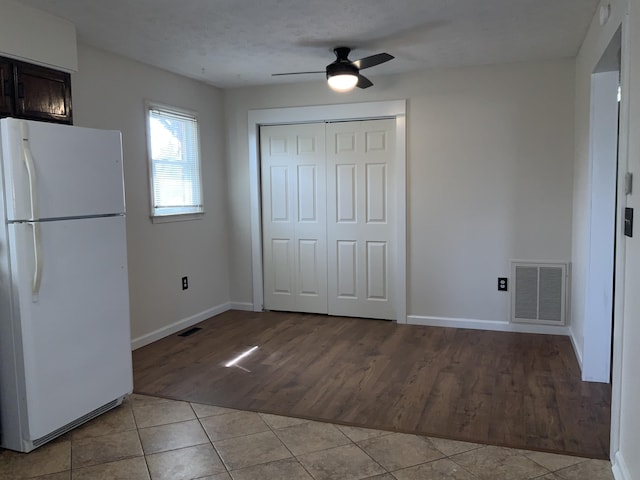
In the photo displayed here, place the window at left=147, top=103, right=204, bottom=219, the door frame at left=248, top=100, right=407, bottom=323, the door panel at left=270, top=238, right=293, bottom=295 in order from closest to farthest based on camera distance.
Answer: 1. the window at left=147, top=103, right=204, bottom=219
2. the door frame at left=248, top=100, right=407, bottom=323
3. the door panel at left=270, top=238, right=293, bottom=295

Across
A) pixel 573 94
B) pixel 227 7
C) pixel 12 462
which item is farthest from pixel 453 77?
pixel 12 462

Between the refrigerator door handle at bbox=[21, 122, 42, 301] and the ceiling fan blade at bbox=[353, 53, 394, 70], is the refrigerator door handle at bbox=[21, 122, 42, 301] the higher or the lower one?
the lower one

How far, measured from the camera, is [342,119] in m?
4.95

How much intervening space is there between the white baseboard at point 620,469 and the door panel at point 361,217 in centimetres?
282

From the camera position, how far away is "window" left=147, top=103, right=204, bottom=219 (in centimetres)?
434

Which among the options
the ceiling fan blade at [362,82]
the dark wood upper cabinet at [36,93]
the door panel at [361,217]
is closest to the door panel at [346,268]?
A: the door panel at [361,217]

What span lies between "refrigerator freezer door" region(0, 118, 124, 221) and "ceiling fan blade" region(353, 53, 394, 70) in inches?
72.8

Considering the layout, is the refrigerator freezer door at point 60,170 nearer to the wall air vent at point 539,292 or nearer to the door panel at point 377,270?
the door panel at point 377,270

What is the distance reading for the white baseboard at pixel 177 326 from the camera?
421 centimetres

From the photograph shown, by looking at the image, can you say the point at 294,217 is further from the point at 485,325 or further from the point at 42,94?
the point at 42,94

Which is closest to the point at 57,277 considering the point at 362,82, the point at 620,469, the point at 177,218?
the point at 177,218

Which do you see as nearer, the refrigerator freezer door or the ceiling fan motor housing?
the refrigerator freezer door

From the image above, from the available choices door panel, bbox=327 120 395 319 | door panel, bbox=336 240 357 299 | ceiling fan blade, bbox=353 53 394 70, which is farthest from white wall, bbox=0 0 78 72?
door panel, bbox=336 240 357 299

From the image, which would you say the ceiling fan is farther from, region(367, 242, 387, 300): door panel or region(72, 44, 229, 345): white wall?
region(367, 242, 387, 300): door panel
